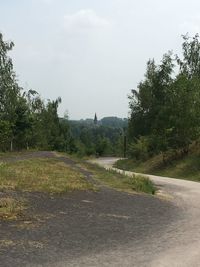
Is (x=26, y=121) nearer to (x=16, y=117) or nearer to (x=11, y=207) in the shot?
(x=16, y=117)

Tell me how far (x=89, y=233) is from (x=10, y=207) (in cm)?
246

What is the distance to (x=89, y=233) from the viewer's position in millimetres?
10195

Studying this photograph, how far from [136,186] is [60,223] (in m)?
9.58

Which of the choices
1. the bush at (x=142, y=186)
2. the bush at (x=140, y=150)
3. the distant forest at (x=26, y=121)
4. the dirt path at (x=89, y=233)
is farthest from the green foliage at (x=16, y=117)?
the dirt path at (x=89, y=233)

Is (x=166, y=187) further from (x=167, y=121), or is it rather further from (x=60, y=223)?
(x=167, y=121)

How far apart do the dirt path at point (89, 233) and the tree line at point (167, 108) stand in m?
23.7

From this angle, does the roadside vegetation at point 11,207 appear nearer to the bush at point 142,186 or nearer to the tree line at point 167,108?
the bush at point 142,186

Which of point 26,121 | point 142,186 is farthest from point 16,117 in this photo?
point 142,186

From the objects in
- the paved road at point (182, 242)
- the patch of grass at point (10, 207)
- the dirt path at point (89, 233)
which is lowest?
the paved road at point (182, 242)

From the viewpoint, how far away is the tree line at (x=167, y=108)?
3833 centimetres

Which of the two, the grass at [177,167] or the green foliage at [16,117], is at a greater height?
the green foliage at [16,117]

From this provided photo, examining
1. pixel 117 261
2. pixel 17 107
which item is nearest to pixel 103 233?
pixel 117 261

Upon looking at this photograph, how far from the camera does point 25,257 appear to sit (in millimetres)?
7945

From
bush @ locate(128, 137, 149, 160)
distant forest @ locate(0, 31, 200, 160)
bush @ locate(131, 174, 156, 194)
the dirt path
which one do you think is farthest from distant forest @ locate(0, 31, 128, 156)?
the dirt path
